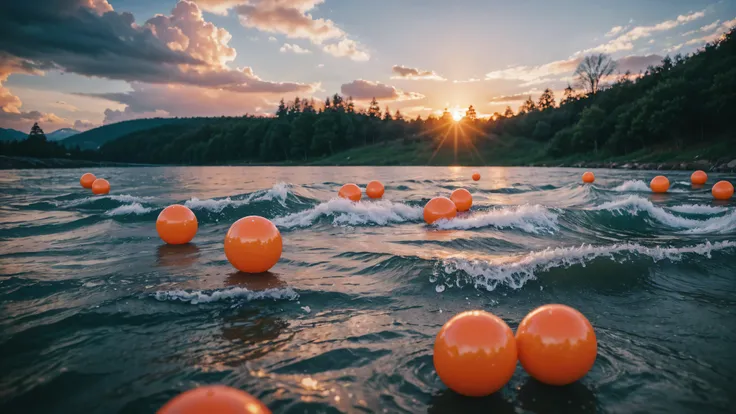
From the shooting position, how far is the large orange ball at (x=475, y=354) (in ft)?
10.7

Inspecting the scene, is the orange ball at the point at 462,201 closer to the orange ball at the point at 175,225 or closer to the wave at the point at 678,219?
the wave at the point at 678,219

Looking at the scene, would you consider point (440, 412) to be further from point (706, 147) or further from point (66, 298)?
point (706, 147)

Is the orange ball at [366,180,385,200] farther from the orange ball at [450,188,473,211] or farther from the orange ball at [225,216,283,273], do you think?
the orange ball at [225,216,283,273]

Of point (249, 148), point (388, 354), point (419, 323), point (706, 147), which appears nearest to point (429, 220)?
point (419, 323)

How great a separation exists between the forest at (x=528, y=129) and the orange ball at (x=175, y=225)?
5030 cm

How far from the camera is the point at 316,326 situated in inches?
199

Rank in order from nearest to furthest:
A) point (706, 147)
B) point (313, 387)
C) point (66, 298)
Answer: point (313, 387)
point (66, 298)
point (706, 147)

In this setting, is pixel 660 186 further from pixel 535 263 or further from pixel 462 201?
pixel 535 263

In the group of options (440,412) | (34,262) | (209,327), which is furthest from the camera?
(34,262)

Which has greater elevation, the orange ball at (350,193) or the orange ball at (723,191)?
the orange ball at (350,193)

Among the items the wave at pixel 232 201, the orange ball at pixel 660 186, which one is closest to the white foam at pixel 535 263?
the wave at pixel 232 201

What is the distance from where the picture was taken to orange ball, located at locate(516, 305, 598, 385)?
11.5 feet

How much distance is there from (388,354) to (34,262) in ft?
26.3

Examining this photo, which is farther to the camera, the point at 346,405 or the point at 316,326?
the point at 316,326
